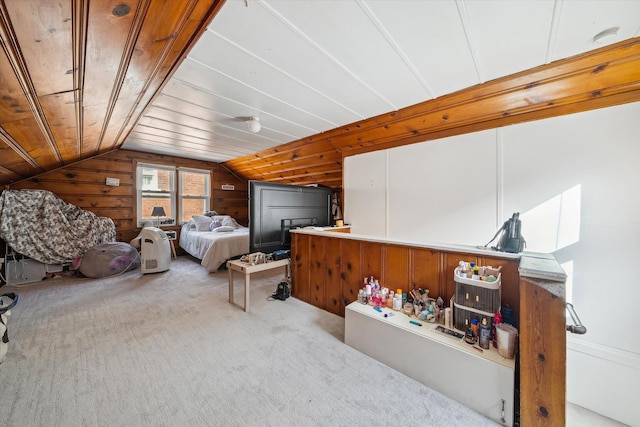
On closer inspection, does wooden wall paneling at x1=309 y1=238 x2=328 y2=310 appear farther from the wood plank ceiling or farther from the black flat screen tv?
the wood plank ceiling

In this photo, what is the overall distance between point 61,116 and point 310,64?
6.33 feet

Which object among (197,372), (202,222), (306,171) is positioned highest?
(306,171)

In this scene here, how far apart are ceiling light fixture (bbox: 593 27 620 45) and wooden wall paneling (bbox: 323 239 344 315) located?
197cm

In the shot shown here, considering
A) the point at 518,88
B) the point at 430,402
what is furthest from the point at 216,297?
the point at 518,88

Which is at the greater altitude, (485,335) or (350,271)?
(350,271)

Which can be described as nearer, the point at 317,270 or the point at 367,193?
the point at 317,270

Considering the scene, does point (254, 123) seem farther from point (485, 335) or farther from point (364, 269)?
point (485, 335)

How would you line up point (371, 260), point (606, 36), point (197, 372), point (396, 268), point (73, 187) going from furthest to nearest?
point (73, 187)
point (371, 260)
point (396, 268)
point (197, 372)
point (606, 36)

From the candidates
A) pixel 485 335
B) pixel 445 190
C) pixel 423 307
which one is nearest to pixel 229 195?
pixel 445 190

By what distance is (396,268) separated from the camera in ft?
5.83

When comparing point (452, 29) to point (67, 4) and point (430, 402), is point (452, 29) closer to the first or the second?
point (67, 4)

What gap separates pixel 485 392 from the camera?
116 cm

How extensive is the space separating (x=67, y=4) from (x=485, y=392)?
235 cm

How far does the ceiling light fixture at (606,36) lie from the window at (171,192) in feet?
18.6
